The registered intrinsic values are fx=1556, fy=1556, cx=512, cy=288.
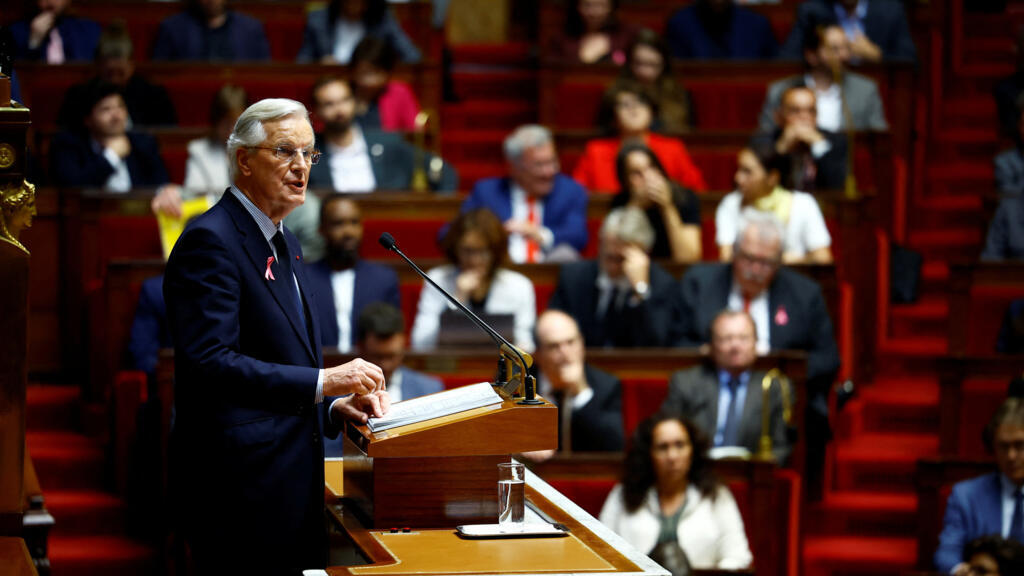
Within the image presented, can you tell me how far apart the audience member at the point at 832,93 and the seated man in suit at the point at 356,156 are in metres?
0.96

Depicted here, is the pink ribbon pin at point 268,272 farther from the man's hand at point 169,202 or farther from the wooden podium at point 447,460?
the man's hand at point 169,202

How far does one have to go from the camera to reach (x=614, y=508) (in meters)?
2.71

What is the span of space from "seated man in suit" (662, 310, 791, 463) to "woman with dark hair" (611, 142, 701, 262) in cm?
54

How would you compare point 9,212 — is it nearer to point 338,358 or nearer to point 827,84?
point 338,358

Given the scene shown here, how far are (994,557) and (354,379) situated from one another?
1.56m

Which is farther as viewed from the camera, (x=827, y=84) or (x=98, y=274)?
(x=827, y=84)

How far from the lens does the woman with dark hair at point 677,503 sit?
270cm

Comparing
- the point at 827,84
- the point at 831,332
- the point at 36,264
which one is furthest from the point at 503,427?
the point at 827,84

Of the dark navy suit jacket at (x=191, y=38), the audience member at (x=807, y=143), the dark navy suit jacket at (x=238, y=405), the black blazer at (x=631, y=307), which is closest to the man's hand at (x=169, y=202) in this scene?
the black blazer at (x=631, y=307)

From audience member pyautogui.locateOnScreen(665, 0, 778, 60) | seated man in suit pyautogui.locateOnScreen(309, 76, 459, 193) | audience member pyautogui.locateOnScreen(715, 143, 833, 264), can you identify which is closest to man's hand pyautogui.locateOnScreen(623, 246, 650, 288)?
audience member pyautogui.locateOnScreen(715, 143, 833, 264)

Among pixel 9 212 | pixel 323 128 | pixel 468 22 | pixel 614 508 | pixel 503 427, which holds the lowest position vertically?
pixel 614 508

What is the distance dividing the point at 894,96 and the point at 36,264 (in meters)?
2.35

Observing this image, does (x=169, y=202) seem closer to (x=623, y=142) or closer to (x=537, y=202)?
(x=537, y=202)

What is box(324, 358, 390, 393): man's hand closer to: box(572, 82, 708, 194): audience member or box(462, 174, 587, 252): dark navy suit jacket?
box(462, 174, 587, 252): dark navy suit jacket
